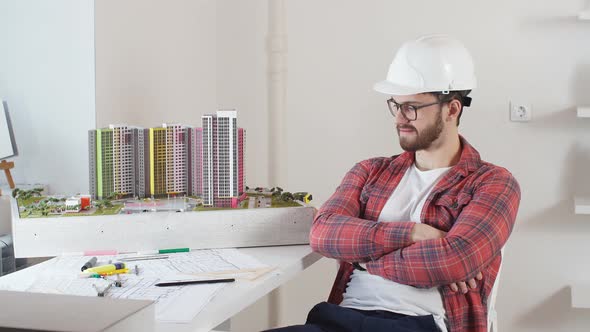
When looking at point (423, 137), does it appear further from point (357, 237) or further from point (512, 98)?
point (512, 98)

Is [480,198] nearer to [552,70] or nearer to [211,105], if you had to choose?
[552,70]

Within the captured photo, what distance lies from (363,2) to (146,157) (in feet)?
4.54

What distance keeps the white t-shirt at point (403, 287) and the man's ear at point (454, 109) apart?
150 millimetres

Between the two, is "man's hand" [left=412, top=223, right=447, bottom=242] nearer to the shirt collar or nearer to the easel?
the shirt collar

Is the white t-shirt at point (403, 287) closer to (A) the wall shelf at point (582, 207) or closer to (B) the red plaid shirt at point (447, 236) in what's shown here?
(B) the red plaid shirt at point (447, 236)

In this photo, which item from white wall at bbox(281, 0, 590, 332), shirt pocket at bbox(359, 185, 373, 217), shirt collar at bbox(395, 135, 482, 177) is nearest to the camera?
shirt collar at bbox(395, 135, 482, 177)

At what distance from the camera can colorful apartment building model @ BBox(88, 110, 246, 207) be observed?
87.2 inches

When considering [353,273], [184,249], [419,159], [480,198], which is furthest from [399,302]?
[184,249]

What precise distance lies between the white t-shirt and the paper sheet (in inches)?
10.8

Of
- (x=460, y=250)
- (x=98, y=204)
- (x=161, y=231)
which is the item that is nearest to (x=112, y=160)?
(x=98, y=204)

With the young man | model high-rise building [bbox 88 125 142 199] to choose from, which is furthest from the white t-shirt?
model high-rise building [bbox 88 125 142 199]

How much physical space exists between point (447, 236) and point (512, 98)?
140cm

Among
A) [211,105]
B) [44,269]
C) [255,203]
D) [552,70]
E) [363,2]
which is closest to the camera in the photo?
[44,269]

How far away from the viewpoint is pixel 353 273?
207cm
